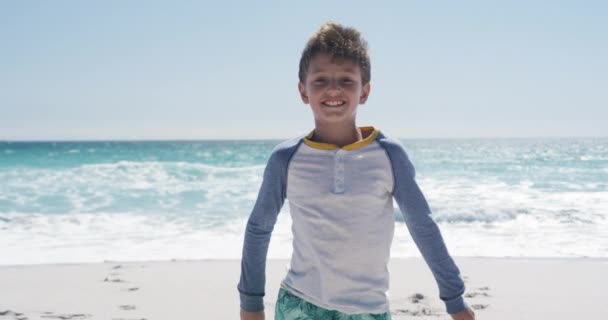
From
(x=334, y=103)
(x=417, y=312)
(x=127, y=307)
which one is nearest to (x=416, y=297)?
(x=417, y=312)

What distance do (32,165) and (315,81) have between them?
30895 mm

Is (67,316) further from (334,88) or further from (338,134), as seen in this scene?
(334,88)

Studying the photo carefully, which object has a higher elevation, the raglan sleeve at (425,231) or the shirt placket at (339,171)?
the shirt placket at (339,171)

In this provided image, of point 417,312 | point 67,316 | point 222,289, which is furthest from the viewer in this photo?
point 222,289

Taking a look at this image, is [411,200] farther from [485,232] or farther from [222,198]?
[222,198]

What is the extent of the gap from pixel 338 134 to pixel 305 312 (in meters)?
0.61

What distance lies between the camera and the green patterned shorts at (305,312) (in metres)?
1.83

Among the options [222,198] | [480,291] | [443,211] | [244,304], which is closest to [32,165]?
[222,198]

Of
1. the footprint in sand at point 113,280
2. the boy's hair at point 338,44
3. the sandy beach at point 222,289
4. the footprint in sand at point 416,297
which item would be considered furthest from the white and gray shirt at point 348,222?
the footprint in sand at point 113,280

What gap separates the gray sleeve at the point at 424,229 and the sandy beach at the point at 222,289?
2.68 m

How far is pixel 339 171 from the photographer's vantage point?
1.85 metres

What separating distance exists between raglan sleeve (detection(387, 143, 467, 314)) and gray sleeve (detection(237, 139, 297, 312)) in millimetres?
365

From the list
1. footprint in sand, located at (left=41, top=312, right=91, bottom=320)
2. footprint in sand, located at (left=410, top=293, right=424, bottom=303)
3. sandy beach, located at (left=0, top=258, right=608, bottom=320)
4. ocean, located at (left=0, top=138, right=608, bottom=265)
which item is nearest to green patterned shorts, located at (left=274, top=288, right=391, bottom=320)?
sandy beach, located at (left=0, top=258, right=608, bottom=320)

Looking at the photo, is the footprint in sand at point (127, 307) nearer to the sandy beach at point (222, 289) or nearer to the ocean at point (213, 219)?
the sandy beach at point (222, 289)
